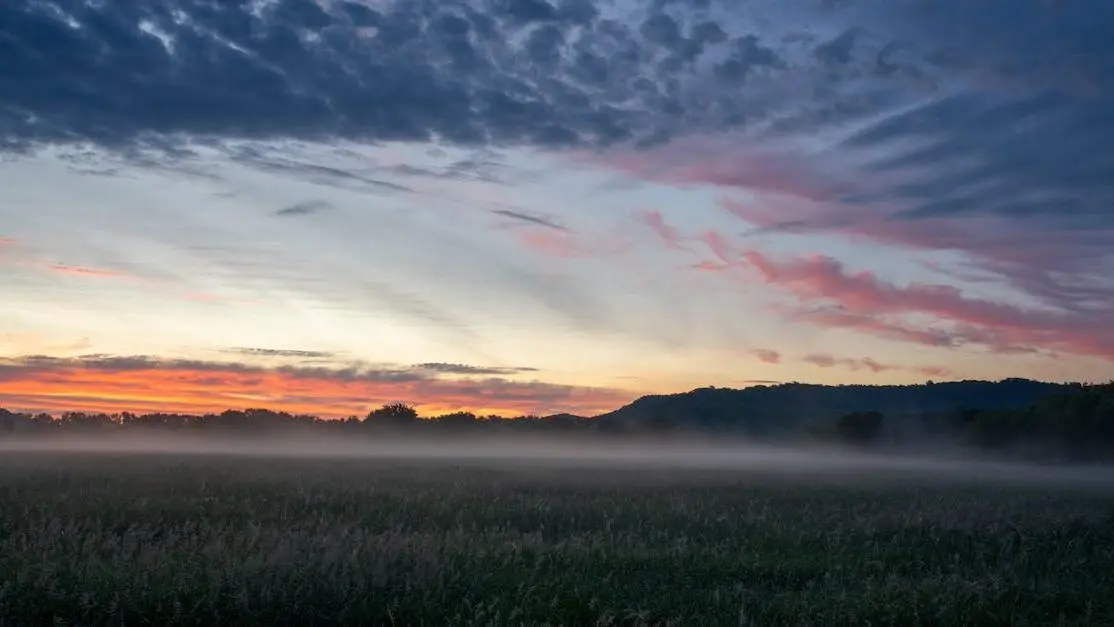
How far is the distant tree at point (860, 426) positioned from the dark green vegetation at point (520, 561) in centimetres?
9736

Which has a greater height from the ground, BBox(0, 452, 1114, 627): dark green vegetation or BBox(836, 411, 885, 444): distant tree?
BBox(836, 411, 885, 444): distant tree

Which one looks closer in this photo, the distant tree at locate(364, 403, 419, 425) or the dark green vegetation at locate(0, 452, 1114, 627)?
the dark green vegetation at locate(0, 452, 1114, 627)

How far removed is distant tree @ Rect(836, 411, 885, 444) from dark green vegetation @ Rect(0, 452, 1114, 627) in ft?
319

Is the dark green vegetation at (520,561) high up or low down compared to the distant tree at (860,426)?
down

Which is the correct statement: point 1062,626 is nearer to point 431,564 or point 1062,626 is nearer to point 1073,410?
point 431,564

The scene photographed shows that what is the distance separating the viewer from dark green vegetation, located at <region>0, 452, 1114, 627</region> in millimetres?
8828

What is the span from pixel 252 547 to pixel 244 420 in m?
128

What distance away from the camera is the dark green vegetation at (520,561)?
29.0 ft

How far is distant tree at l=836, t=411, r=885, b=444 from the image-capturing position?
11344cm

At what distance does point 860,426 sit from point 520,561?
11234cm

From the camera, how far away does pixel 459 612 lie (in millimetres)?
8883

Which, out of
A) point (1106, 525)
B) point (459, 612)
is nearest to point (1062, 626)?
point (459, 612)

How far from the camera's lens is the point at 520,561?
37.8 feet

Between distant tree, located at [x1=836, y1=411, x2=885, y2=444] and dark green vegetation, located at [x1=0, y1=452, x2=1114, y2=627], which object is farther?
distant tree, located at [x1=836, y1=411, x2=885, y2=444]
